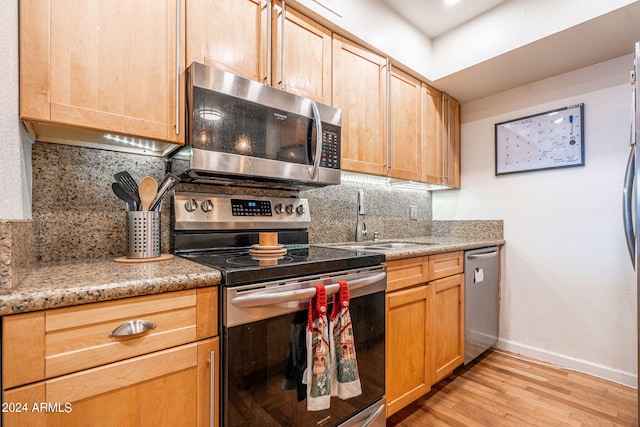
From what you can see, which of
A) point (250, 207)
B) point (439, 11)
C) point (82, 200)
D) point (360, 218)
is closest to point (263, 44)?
point (250, 207)

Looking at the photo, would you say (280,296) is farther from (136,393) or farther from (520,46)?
(520,46)

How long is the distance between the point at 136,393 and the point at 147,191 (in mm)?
733

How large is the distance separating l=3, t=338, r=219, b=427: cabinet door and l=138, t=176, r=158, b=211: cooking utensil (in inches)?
24.9

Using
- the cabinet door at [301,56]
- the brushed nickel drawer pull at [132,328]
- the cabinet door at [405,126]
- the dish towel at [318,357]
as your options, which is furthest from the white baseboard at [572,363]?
the brushed nickel drawer pull at [132,328]

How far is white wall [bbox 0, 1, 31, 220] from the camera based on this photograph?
813 mm

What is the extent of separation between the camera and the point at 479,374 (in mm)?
2082

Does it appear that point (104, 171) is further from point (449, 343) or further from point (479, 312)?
point (479, 312)

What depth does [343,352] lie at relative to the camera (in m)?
1.16

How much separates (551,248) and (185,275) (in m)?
2.56

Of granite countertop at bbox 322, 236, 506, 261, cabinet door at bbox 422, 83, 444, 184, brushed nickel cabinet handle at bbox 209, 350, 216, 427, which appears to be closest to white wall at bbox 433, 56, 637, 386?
granite countertop at bbox 322, 236, 506, 261

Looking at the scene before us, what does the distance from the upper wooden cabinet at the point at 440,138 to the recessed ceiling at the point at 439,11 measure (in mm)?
420

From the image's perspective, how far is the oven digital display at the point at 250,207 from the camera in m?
1.57

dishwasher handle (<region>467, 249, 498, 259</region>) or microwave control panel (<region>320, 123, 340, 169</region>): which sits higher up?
microwave control panel (<region>320, 123, 340, 169</region>)

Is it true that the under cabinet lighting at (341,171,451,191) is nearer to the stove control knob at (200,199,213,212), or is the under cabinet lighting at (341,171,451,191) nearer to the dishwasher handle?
the dishwasher handle
